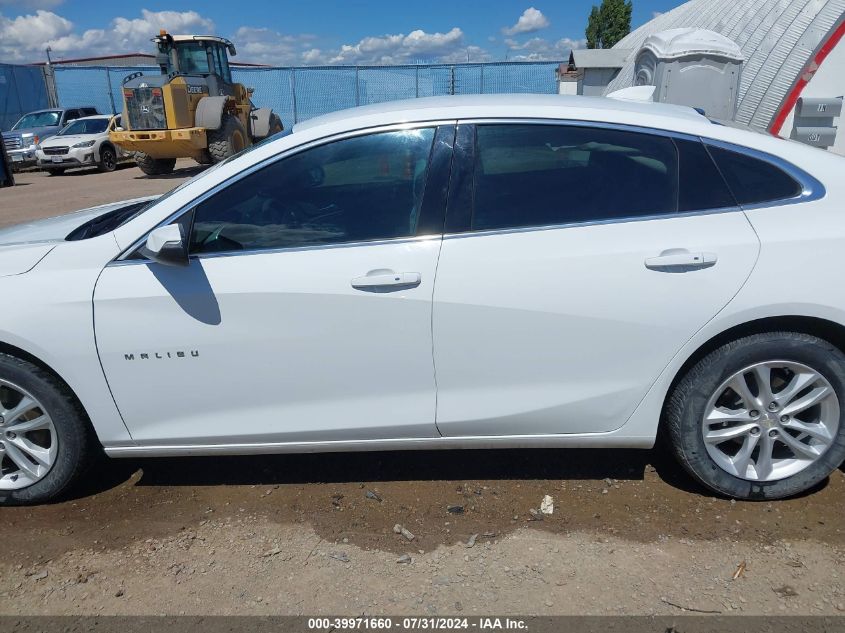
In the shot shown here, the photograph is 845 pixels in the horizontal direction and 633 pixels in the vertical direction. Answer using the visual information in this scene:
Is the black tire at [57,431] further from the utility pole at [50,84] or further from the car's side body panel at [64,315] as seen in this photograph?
the utility pole at [50,84]

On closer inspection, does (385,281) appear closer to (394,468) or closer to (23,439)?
(394,468)

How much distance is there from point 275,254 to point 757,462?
7.30 ft

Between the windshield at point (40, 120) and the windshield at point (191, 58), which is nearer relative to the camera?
the windshield at point (191, 58)

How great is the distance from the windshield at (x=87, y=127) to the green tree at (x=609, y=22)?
1299 inches

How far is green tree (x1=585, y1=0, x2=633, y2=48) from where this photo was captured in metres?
42.3

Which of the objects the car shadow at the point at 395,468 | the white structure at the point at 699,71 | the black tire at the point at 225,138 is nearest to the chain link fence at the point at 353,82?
the black tire at the point at 225,138

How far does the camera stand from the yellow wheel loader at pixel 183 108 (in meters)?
15.9

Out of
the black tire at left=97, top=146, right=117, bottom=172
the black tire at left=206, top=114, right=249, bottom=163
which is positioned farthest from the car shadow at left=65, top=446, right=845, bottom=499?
the black tire at left=97, top=146, right=117, bottom=172

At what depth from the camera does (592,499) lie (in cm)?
296

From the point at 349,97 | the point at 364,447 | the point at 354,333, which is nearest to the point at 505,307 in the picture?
the point at 354,333

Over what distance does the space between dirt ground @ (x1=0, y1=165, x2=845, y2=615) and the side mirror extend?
1.17m

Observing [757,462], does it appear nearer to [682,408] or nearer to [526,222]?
[682,408]

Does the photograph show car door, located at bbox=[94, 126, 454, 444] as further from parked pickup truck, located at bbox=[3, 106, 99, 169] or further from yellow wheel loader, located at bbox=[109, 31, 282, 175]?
parked pickup truck, located at bbox=[3, 106, 99, 169]

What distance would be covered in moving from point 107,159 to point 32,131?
3.19m
